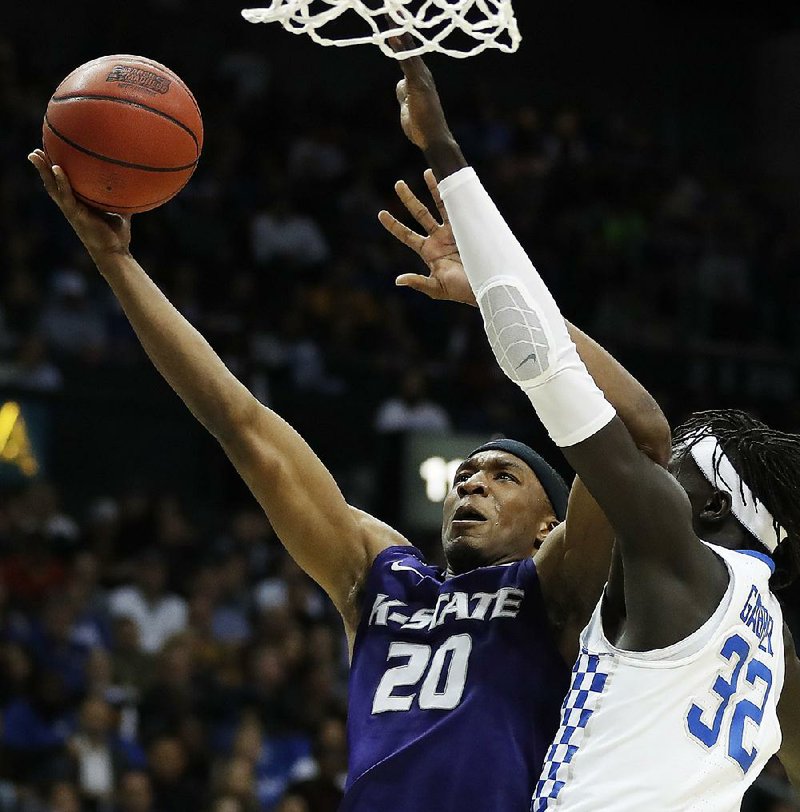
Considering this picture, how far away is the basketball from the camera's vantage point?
3.27 m

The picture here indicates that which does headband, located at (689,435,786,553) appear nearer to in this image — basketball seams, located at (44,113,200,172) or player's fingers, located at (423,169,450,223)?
player's fingers, located at (423,169,450,223)

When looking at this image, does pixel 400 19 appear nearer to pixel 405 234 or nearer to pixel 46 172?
pixel 405 234

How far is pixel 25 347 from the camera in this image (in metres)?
9.60

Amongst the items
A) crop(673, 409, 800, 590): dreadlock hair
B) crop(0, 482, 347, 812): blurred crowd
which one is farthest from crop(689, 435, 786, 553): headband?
crop(0, 482, 347, 812): blurred crowd

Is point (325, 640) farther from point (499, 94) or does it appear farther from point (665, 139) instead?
point (665, 139)

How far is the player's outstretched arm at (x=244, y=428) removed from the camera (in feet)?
10.9

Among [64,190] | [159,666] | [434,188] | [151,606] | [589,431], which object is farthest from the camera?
[151,606]

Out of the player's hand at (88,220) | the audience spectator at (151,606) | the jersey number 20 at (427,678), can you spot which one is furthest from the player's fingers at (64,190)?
the audience spectator at (151,606)

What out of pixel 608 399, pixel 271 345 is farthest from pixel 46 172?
pixel 271 345

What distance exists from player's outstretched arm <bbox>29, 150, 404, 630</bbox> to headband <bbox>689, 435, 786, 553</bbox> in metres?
0.98

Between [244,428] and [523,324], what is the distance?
3.69 ft

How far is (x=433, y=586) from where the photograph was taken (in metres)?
3.38

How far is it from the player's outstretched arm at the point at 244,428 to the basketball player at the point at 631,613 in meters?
0.92

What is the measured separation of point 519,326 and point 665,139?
50.3 feet
